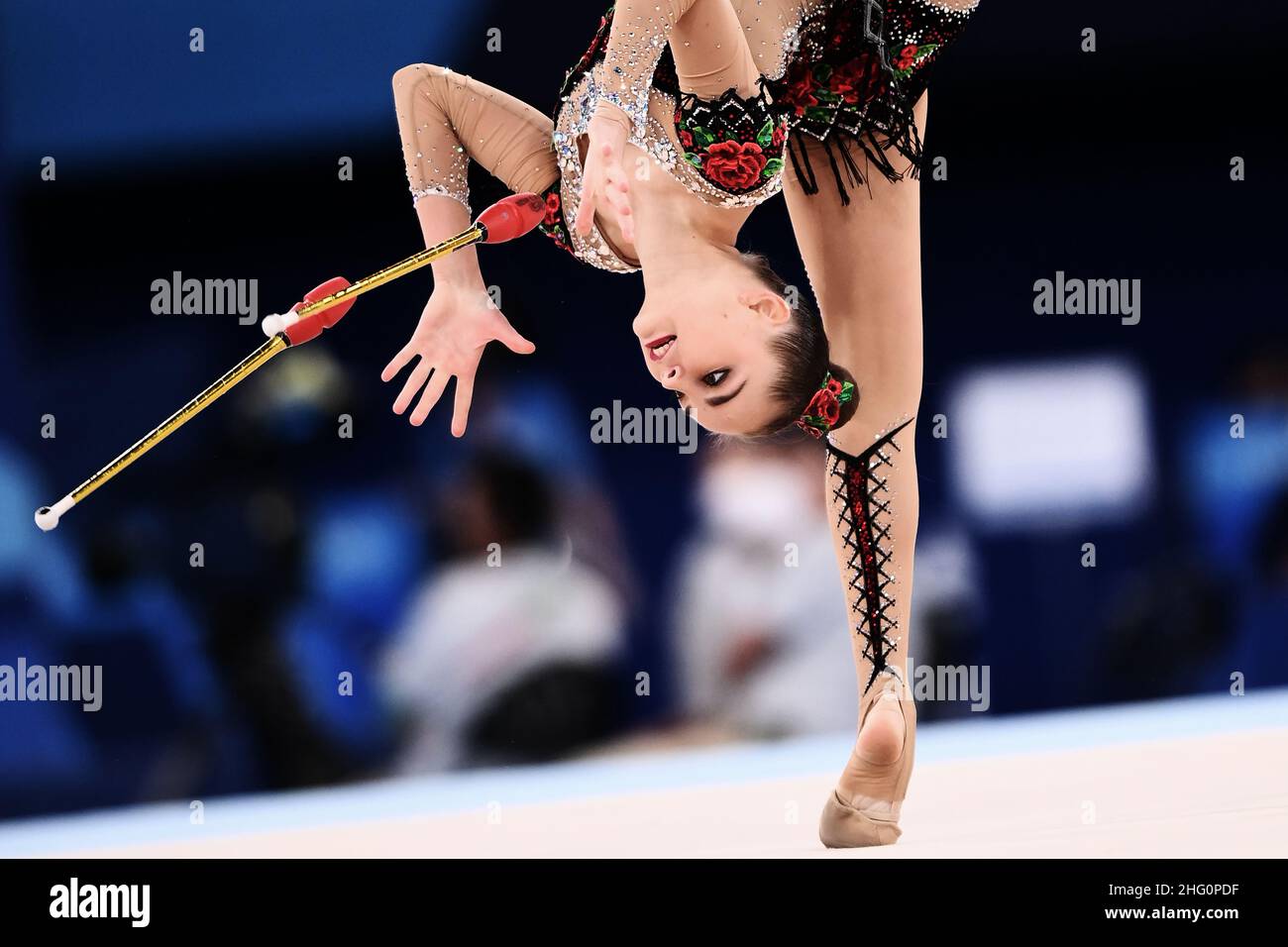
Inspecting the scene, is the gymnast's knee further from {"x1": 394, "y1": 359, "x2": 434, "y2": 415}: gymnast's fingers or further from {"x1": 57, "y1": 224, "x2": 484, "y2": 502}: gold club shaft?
{"x1": 394, "y1": 359, "x2": 434, "y2": 415}: gymnast's fingers

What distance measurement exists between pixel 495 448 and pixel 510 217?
88 centimetres

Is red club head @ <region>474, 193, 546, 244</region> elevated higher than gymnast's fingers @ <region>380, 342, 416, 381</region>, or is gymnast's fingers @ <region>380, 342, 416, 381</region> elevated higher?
red club head @ <region>474, 193, 546, 244</region>

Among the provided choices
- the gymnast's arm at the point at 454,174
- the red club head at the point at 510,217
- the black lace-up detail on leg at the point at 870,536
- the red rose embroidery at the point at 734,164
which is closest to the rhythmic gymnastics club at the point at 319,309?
the red club head at the point at 510,217

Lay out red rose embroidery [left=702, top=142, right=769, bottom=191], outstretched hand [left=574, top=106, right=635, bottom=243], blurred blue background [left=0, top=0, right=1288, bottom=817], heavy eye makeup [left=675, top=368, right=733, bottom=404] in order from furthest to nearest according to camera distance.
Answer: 1. blurred blue background [left=0, top=0, right=1288, bottom=817]
2. heavy eye makeup [left=675, top=368, right=733, bottom=404]
3. red rose embroidery [left=702, top=142, right=769, bottom=191]
4. outstretched hand [left=574, top=106, right=635, bottom=243]

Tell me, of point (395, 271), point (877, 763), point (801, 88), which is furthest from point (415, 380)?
point (877, 763)

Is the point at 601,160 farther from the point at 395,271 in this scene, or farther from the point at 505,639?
the point at 505,639

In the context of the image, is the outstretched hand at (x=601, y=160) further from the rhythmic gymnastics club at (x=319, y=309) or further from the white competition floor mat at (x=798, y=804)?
the white competition floor mat at (x=798, y=804)

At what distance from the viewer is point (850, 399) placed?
98.2 inches

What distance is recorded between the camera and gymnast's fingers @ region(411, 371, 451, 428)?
97.7 inches

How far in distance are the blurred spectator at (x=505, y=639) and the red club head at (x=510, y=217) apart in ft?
2.84

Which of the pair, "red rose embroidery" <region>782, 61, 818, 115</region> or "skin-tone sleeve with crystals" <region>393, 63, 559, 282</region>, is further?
"skin-tone sleeve with crystals" <region>393, 63, 559, 282</region>

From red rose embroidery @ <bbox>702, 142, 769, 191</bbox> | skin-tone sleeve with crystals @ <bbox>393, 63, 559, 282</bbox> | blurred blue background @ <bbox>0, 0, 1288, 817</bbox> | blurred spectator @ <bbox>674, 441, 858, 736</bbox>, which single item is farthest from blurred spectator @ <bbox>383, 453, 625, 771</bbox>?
red rose embroidery @ <bbox>702, 142, 769, 191</bbox>

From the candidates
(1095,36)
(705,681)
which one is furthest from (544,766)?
(1095,36)

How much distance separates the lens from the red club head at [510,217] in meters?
2.36
